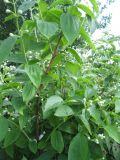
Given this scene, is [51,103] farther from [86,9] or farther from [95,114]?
[86,9]

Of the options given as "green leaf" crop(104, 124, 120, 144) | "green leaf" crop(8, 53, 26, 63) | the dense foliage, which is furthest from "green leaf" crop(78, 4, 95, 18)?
"green leaf" crop(104, 124, 120, 144)

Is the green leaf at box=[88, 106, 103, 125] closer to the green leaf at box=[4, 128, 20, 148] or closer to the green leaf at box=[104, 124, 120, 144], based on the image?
the green leaf at box=[104, 124, 120, 144]

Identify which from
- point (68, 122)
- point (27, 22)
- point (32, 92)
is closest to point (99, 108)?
point (68, 122)

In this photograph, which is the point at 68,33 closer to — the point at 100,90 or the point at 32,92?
the point at 32,92

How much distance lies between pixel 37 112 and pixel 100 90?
0.30 m

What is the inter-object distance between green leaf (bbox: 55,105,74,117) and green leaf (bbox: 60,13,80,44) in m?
0.19

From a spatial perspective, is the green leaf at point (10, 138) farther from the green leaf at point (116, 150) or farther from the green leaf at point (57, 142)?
the green leaf at point (116, 150)

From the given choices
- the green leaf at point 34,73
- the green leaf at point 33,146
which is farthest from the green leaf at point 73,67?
the green leaf at point 33,146

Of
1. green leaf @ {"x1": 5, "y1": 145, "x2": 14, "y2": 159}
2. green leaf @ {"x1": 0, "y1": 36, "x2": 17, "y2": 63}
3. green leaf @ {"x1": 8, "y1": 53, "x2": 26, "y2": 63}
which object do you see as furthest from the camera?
green leaf @ {"x1": 5, "y1": 145, "x2": 14, "y2": 159}

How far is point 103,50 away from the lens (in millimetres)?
1543

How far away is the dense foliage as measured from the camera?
1.11m

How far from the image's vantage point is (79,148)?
1146mm

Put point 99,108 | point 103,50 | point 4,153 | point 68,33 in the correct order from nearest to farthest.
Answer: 1. point 68,33
2. point 99,108
3. point 4,153
4. point 103,50

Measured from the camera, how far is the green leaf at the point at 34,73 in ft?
3.54
